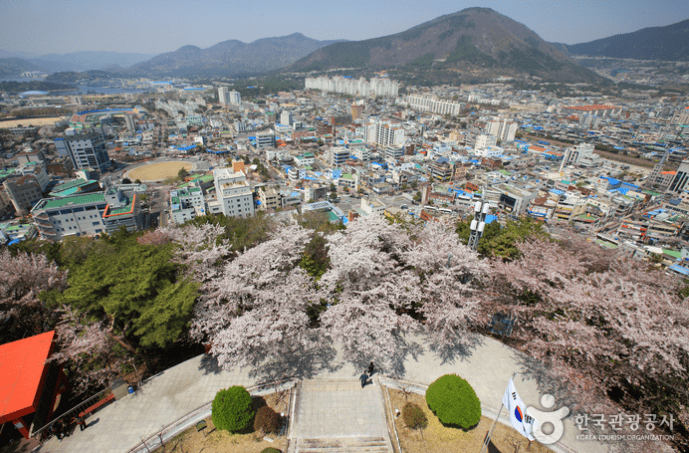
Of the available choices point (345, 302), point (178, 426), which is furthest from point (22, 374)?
point (345, 302)

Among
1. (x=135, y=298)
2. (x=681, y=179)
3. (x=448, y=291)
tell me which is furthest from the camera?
(x=681, y=179)

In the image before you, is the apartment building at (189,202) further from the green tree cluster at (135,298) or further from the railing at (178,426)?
the railing at (178,426)

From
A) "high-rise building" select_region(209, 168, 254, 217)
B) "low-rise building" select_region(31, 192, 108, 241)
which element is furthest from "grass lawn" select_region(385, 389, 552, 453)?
"low-rise building" select_region(31, 192, 108, 241)

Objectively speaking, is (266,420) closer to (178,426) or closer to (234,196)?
(178,426)

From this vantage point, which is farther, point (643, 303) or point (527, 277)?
point (527, 277)

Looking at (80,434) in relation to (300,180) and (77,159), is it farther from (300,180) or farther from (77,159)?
(77,159)

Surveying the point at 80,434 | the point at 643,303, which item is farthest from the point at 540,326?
the point at 80,434
